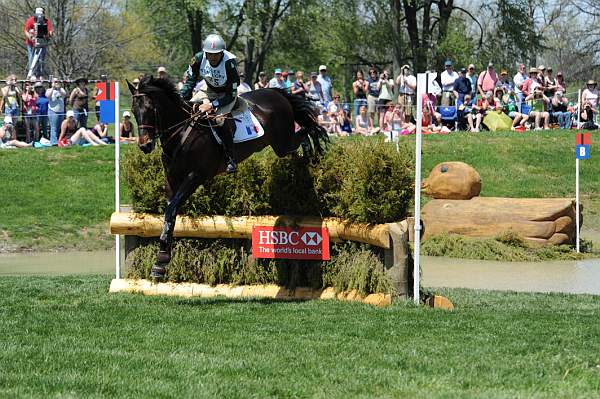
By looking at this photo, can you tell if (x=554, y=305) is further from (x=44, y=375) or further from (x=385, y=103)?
(x=385, y=103)

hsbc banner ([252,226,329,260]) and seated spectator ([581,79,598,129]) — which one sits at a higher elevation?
seated spectator ([581,79,598,129])

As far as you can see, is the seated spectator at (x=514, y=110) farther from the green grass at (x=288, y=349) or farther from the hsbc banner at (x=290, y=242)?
the hsbc banner at (x=290, y=242)

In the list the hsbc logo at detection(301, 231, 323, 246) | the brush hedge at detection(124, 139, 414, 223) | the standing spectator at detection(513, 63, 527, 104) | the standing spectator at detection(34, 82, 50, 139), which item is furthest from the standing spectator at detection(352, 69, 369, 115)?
the hsbc logo at detection(301, 231, 323, 246)

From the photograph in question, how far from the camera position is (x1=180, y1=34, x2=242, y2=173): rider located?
431 inches

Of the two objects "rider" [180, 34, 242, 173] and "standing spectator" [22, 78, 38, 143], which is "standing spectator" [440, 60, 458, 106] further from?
"rider" [180, 34, 242, 173]

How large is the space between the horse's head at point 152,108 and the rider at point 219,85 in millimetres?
353

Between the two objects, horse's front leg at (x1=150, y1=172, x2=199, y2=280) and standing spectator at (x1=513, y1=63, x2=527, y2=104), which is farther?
standing spectator at (x1=513, y1=63, x2=527, y2=104)

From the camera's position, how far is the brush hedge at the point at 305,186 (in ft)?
36.2

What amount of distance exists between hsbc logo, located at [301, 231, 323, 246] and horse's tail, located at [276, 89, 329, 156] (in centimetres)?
137

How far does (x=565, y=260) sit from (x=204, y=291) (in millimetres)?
8277

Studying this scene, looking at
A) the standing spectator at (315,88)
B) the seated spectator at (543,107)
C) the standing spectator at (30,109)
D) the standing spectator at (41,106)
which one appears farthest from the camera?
the seated spectator at (543,107)

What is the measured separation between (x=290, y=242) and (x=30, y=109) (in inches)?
592

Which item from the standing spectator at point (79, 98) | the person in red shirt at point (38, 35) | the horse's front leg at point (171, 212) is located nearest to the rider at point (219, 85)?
the horse's front leg at point (171, 212)

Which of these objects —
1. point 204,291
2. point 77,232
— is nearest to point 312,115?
point 204,291
